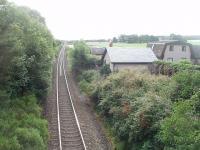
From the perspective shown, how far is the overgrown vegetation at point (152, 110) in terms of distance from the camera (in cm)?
1716

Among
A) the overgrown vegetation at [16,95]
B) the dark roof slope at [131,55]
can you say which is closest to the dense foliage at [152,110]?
the overgrown vegetation at [16,95]

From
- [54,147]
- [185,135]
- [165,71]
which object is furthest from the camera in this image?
[165,71]

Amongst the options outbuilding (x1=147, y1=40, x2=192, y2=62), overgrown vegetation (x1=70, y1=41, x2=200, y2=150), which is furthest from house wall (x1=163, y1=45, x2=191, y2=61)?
overgrown vegetation (x1=70, y1=41, x2=200, y2=150)

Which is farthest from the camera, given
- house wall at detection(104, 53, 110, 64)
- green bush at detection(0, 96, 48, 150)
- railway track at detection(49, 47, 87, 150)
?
house wall at detection(104, 53, 110, 64)

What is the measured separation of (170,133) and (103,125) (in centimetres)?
1196

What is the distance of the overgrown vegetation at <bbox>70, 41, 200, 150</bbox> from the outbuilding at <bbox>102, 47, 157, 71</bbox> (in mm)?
10894

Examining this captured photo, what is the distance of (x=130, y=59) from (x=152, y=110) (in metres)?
25.7

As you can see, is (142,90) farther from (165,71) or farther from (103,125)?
(165,71)

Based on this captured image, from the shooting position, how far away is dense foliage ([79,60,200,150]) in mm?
17125

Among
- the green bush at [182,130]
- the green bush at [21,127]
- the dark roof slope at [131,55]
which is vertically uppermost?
the dark roof slope at [131,55]

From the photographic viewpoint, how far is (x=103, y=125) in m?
28.8

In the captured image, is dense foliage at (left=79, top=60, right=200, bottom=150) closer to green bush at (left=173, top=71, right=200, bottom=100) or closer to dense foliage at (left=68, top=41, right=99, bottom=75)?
green bush at (left=173, top=71, right=200, bottom=100)

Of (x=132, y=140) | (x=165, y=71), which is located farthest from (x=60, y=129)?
(x=165, y=71)

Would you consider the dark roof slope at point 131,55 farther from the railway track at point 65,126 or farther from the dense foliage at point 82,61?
the railway track at point 65,126
